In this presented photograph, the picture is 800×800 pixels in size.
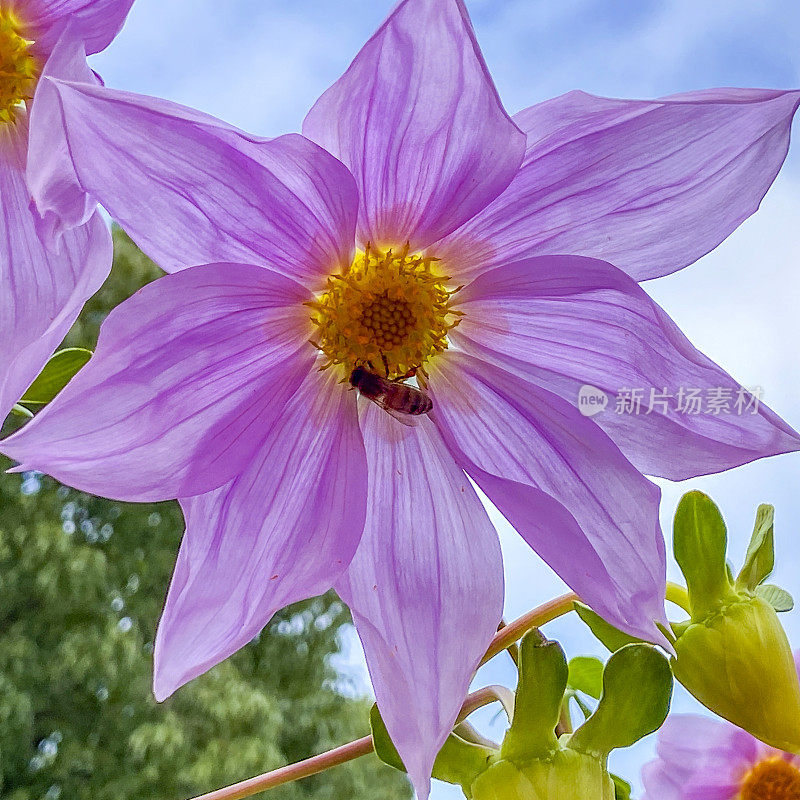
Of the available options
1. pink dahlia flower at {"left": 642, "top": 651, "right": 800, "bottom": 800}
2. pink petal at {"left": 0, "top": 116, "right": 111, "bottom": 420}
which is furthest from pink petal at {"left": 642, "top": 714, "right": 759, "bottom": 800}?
pink petal at {"left": 0, "top": 116, "right": 111, "bottom": 420}

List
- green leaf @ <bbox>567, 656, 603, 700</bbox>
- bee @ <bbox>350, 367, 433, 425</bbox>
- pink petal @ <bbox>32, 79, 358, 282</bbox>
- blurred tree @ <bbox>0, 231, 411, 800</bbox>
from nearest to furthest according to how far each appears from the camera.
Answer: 1. pink petal @ <bbox>32, 79, 358, 282</bbox>
2. bee @ <bbox>350, 367, 433, 425</bbox>
3. green leaf @ <bbox>567, 656, 603, 700</bbox>
4. blurred tree @ <bbox>0, 231, 411, 800</bbox>

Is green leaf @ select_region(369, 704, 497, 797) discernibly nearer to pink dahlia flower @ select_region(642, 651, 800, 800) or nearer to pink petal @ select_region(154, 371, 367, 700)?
pink petal @ select_region(154, 371, 367, 700)

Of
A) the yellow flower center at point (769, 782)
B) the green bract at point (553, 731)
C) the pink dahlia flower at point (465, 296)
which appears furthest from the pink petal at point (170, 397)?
the yellow flower center at point (769, 782)

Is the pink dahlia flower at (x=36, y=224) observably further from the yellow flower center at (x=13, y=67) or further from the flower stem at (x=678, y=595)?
the flower stem at (x=678, y=595)

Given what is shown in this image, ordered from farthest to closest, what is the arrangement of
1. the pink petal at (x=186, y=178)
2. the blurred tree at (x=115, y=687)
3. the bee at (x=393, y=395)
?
the blurred tree at (x=115, y=687) → the bee at (x=393, y=395) → the pink petal at (x=186, y=178)

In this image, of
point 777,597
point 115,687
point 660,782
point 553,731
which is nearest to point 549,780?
point 553,731

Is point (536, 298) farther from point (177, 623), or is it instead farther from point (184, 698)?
point (184, 698)

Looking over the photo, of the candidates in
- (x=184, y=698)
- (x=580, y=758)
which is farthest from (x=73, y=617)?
(x=580, y=758)
